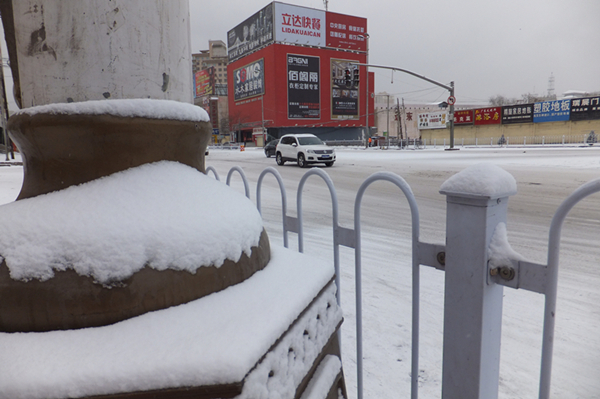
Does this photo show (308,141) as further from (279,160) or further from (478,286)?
(478,286)

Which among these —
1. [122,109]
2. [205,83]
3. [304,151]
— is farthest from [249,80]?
[122,109]

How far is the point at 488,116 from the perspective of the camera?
47.5m

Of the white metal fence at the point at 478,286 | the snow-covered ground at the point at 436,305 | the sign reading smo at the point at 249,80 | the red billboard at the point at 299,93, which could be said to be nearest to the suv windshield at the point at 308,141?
the snow-covered ground at the point at 436,305

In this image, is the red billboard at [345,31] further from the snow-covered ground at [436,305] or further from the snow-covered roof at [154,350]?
the snow-covered roof at [154,350]

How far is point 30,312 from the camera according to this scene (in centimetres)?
104

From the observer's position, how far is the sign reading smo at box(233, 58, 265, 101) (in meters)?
64.1

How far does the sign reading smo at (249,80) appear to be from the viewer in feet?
210

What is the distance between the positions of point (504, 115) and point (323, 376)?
52.4m

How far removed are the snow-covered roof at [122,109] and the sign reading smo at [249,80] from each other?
212 ft

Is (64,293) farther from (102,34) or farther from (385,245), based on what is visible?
(385,245)

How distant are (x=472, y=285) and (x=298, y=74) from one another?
6536 centimetres

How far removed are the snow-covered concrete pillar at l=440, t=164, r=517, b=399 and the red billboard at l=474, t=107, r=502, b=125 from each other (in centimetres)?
5182

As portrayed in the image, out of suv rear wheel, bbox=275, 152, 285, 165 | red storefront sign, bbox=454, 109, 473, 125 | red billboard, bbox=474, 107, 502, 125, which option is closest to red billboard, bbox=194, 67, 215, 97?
red storefront sign, bbox=454, 109, 473, 125

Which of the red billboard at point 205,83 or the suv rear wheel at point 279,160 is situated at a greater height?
the red billboard at point 205,83
